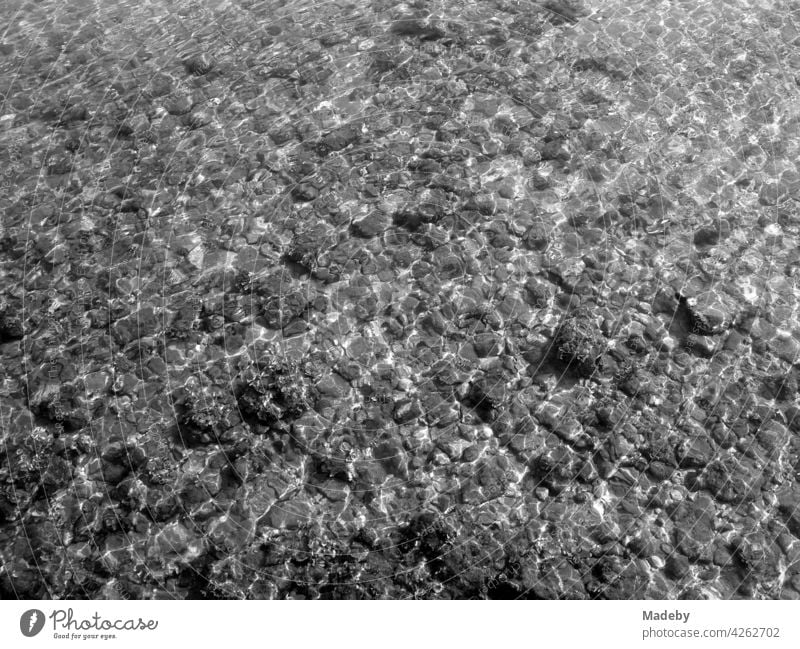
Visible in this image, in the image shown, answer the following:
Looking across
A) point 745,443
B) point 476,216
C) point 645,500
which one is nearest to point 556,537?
point 645,500

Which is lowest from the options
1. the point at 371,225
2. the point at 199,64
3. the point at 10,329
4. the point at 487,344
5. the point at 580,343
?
the point at 580,343

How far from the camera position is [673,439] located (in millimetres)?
11078

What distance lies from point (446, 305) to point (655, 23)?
29.6ft

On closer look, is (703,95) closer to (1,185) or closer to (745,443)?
(745,443)

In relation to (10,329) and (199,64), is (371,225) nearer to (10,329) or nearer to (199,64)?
(199,64)

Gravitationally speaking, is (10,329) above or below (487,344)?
above

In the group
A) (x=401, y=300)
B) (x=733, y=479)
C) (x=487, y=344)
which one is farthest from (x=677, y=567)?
(x=401, y=300)

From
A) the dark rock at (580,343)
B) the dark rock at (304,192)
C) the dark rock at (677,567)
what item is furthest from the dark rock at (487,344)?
the dark rock at (304,192)
